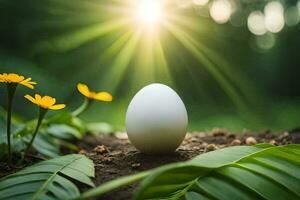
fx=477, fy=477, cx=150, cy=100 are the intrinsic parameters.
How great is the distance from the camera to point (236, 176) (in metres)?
1.40

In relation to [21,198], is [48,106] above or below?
above

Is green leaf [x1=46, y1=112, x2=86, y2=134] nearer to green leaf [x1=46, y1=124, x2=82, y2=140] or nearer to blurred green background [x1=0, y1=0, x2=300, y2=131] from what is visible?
green leaf [x1=46, y1=124, x2=82, y2=140]

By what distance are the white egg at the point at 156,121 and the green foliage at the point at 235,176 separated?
0.73 feet

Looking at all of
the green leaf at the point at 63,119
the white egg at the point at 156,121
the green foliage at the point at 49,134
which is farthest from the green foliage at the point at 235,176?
the green leaf at the point at 63,119

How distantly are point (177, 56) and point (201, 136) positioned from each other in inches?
246

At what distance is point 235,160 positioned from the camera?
4.78 ft

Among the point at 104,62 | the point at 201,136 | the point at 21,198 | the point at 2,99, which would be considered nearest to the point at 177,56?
the point at 104,62

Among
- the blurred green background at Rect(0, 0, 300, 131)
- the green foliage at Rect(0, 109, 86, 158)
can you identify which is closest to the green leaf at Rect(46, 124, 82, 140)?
the green foliage at Rect(0, 109, 86, 158)

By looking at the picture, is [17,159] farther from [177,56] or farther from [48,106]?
[177,56]

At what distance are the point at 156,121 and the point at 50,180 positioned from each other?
444 millimetres

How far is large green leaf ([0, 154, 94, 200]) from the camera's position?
132 centimetres

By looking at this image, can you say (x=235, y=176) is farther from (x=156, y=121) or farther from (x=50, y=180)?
(x=50, y=180)

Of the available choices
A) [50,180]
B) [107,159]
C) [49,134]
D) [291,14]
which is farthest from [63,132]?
[291,14]

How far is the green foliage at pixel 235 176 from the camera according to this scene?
51.7 inches
